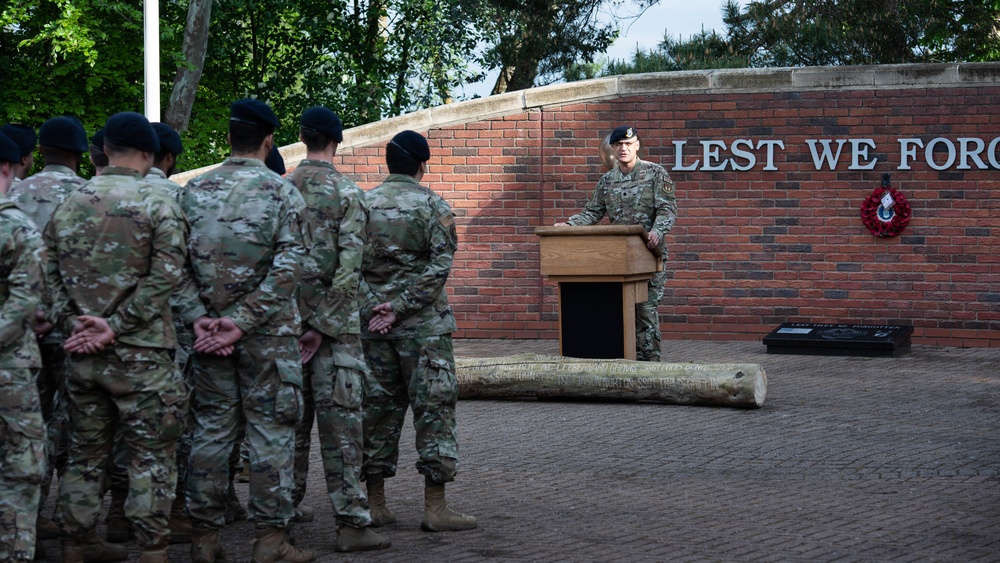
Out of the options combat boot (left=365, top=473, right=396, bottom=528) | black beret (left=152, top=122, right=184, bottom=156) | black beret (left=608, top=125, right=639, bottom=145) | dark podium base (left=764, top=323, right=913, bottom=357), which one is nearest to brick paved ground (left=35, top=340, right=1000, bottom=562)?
combat boot (left=365, top=473, right=396, bottom=528)

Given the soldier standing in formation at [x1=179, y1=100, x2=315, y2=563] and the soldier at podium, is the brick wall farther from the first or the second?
the soldier standing in formation at [x1=179, y1=100, x2=315, y2=563]

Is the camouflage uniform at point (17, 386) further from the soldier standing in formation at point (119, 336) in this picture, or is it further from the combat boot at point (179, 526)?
the combat boot at point (179, 526)

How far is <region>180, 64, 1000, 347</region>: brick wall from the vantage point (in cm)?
1433

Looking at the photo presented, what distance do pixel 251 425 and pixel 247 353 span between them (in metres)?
0.31

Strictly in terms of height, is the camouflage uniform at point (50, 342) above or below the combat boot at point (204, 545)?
above

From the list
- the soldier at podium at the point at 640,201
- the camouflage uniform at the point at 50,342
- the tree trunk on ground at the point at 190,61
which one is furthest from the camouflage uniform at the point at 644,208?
the tree trunk on ground at the point at 190,61

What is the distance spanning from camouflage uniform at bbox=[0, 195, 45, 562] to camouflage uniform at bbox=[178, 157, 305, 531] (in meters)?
0.75

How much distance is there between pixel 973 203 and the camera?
46.8 feet

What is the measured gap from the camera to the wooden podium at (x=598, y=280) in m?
10.4

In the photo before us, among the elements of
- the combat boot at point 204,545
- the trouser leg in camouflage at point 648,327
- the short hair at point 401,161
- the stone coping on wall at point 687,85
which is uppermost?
the stone coping on wall at point 687,85

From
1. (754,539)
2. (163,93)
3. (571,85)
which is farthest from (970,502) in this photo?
(163,93)

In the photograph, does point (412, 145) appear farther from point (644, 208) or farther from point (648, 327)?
point (648, 327)

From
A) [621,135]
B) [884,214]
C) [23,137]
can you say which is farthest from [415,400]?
[884,214]

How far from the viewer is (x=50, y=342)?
19.7 ft
